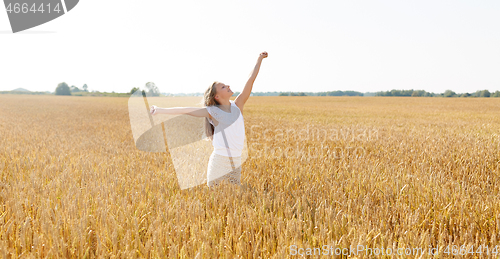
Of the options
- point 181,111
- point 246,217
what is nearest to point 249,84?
point 181,111

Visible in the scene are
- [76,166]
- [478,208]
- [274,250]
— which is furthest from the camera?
[76,166]

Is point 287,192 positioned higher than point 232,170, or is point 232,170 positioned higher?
point 232,170

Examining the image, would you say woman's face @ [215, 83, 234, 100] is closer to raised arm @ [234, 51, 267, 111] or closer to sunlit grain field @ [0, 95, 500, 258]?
raised arm @ [234, 51, 267, 111]

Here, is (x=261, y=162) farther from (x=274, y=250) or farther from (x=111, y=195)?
(x=274, y=250)

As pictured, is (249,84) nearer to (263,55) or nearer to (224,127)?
(263,55)

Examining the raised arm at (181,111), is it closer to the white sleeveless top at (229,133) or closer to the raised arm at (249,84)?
the white sleeveless top at (229,133)

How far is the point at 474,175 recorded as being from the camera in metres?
4.17

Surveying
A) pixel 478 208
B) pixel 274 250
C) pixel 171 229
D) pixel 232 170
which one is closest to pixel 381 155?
pixel 478 208

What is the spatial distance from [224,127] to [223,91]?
428 mm

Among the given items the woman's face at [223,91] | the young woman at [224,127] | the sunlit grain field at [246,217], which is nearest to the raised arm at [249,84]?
the young woman at [224,127]

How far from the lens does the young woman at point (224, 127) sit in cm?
328

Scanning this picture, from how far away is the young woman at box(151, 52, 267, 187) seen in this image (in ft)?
10.8

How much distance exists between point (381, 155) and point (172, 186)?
400cm

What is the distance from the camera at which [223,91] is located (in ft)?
10.6
